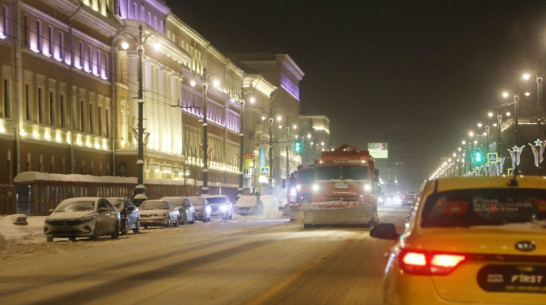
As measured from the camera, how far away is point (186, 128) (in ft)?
271

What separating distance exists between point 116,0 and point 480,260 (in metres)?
60.0

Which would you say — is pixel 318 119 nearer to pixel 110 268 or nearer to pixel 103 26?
pixel 103 26

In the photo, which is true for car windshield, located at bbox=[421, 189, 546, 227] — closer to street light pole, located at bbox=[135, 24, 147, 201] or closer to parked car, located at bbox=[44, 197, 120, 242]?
parked car, located at bbox=[44, 197, 120, 242]

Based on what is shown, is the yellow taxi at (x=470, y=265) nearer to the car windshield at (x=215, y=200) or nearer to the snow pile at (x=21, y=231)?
the snow pile at (x=21, y=231)

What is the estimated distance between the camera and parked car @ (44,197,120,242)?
95.7 feet

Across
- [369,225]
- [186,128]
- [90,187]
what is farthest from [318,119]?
[369,225]

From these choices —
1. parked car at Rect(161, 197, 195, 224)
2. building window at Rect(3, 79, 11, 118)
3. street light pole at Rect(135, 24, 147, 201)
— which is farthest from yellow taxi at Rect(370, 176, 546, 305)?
building window at Rect(3, 79, 11, 118)

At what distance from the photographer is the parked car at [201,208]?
49938 millimetres

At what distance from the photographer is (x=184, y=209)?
4503 cm

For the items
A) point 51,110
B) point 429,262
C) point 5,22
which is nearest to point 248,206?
point 51,110

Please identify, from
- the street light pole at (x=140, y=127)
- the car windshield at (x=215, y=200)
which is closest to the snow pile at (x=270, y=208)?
the car windshield at (x=215, y=200)

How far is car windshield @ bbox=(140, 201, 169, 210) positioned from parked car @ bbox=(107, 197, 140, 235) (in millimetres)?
5333

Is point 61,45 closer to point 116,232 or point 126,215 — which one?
point 126,215

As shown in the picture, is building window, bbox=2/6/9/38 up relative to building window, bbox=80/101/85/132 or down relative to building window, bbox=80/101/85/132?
up
